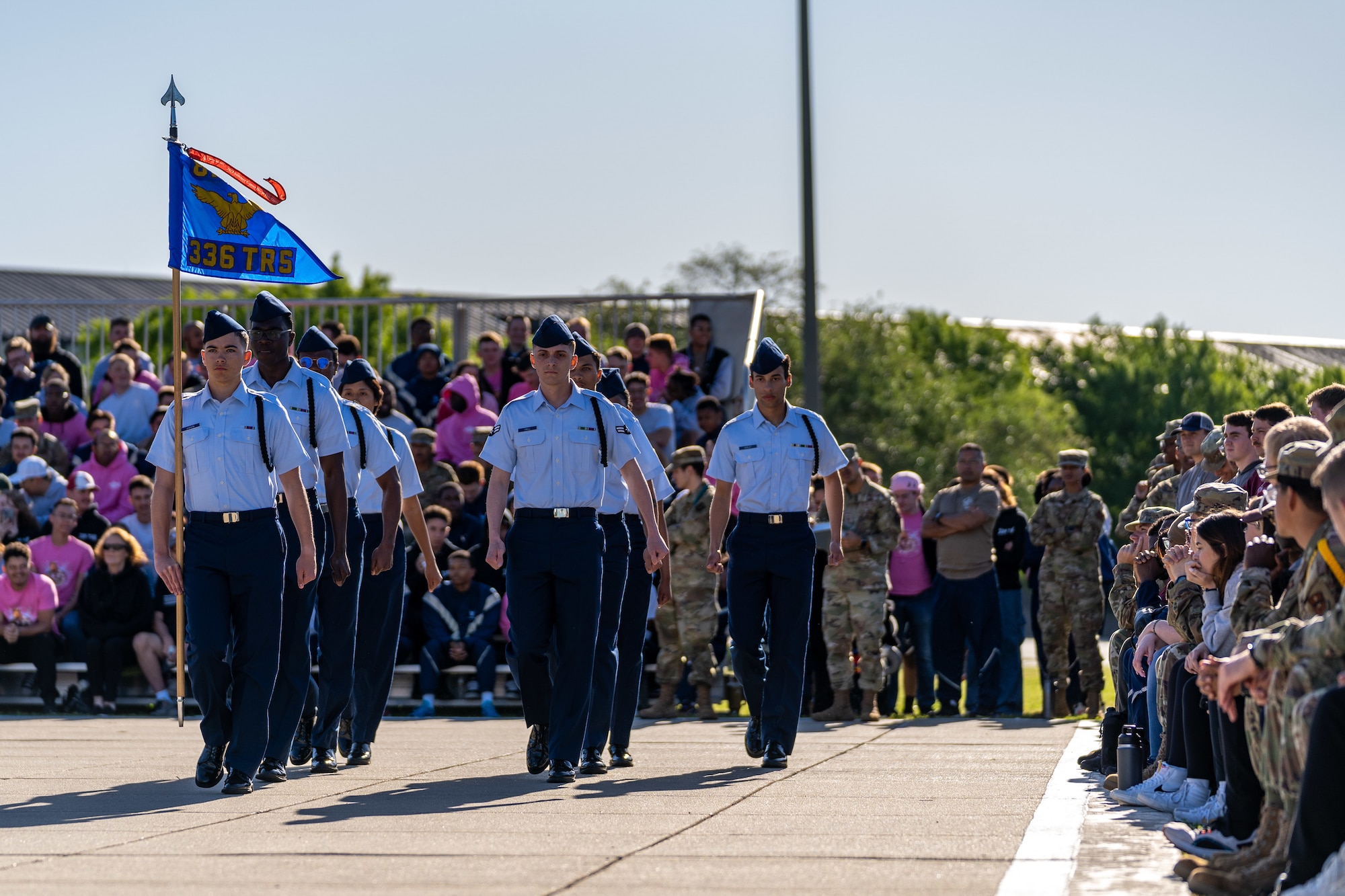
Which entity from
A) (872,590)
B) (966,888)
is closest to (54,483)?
(872,590)

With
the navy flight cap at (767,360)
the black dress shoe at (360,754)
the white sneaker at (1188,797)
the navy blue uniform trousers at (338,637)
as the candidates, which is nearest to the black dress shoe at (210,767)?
the navy blue uniform trousers at (338,637)

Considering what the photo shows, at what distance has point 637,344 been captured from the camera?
18.5 metres

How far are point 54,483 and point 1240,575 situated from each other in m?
13.3

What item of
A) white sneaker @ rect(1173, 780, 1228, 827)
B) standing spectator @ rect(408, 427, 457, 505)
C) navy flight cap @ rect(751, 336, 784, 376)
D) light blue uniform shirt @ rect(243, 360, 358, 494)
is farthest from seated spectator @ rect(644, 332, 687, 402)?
white sneaker @ rect(1173, 780, 1228, 827)

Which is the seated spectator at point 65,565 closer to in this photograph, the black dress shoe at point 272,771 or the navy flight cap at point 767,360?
the black dress shoe at point 272,771

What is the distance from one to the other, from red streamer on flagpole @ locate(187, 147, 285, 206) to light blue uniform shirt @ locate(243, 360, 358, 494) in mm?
1270

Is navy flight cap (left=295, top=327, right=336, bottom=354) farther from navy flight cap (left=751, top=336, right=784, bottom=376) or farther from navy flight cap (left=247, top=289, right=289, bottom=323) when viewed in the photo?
navy flight cap (left=751, top=336, right=784, bottom=376)

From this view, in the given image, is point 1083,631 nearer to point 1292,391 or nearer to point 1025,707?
point 1025,707

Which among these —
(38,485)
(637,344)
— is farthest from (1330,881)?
(38,485)

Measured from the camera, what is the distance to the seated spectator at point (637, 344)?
1838cm

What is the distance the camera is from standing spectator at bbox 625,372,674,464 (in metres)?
15.9

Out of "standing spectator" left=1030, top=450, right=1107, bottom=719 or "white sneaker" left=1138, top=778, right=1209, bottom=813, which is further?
"standing spectator" left=1030, top=450, right=1107, bottom=719

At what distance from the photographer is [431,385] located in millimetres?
18281

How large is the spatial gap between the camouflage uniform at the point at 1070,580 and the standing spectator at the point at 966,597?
1.58 feet
